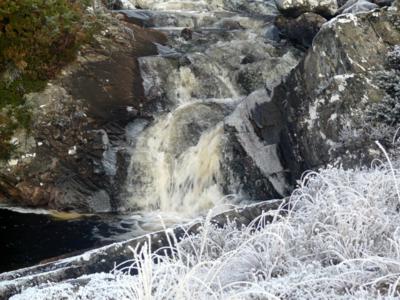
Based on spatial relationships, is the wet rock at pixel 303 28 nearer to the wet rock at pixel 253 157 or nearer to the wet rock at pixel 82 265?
the wet rock at pixel 253 157

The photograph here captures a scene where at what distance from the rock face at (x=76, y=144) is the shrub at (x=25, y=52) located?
26 centimetres

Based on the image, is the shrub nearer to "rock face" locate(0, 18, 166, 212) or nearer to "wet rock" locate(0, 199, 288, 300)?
"rock face" locate(0, 18, 166, 212)

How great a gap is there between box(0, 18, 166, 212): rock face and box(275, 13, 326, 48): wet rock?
567 cm

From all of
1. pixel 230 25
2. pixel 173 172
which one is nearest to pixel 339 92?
pixel 173 172

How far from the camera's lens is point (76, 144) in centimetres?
1067

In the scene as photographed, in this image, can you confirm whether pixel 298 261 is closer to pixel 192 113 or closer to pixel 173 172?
pixel 173 172

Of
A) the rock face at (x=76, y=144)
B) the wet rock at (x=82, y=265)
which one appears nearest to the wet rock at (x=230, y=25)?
the rock face at (x=76, y=144)

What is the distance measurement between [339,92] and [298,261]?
187 inches

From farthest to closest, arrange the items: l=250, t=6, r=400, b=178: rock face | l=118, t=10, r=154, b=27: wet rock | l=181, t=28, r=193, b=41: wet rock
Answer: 1. l=118, t=10, r=154, b=27: wet rock
2. l=181, t=28, r=193, b=41: wet rock
3. l=250, t=6, r=400, b=178: rock face

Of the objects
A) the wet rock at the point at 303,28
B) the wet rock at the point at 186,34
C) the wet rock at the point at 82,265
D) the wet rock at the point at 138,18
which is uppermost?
the wet rock at the point at 138,18

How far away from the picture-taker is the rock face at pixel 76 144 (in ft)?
33.7

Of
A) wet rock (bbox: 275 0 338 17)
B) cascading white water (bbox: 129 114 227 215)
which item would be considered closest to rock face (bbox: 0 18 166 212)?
cascading white water (bbox: 129 114 227 215)

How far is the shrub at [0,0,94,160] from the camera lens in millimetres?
10547

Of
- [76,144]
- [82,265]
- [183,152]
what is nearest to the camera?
[82,265]
